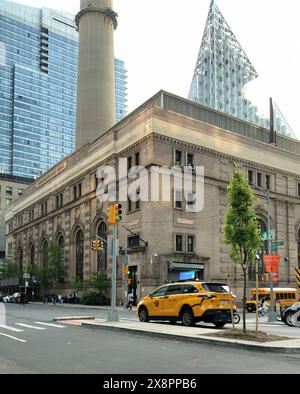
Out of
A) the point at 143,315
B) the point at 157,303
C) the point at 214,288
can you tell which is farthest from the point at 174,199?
the point at 214,288

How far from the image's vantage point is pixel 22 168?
17462 cm

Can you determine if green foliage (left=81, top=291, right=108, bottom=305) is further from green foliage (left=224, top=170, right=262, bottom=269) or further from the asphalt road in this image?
green foliage (left=224, top=170, right=262, bottom=269)

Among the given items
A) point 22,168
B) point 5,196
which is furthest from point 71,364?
point 22,168

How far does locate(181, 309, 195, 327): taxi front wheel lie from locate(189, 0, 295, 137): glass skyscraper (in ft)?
321

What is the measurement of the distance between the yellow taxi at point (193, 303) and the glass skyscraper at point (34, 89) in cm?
15590

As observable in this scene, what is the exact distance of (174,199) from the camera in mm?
49875

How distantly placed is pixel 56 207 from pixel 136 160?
83.3 feet

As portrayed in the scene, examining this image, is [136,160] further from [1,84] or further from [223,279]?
[1,84]

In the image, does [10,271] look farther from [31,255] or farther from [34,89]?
[34,89]

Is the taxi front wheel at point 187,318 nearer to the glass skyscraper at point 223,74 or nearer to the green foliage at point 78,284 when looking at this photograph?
the green foliage at point 78,284

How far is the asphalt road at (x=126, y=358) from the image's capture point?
10.2 metres

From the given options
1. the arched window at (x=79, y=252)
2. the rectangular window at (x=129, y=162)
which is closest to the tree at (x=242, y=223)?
the rectangular window at (x=129, y=162)

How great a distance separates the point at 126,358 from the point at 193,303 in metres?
9.27
